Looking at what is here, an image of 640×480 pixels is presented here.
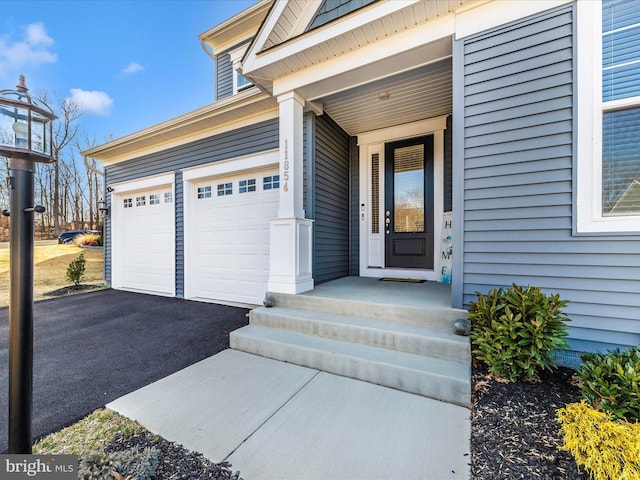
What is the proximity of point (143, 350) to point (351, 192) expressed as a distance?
3634mm

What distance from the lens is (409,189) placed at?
432 cm

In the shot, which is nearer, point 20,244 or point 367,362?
point 20,244

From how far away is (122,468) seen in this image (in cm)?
125

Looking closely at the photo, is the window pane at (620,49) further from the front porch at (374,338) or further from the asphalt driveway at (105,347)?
the asphalt driveway at (105,347)

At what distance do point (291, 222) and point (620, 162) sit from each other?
2.94m

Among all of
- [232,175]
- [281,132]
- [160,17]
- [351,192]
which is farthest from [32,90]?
[160,17]

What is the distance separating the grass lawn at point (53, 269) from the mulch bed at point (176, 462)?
5.53 metres

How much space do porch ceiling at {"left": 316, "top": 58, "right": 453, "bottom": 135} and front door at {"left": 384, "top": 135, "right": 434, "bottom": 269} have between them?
434 mm

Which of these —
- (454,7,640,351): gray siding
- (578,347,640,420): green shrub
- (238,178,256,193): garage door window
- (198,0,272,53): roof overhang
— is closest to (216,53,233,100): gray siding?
(198,0,272,53): roof overhang

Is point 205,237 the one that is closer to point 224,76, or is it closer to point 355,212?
point 355,212

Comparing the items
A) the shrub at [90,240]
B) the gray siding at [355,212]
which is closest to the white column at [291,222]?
the gray siding at [355,212]

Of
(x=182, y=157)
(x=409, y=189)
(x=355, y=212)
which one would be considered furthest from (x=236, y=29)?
(x=409, y=189)

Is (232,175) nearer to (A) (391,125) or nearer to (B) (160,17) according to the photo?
(A) (391,125)

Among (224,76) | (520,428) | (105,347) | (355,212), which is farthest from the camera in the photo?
(224,76)
